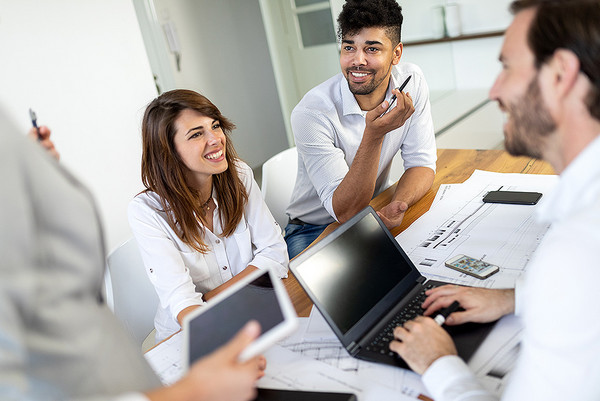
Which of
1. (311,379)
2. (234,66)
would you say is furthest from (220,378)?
(234,66)

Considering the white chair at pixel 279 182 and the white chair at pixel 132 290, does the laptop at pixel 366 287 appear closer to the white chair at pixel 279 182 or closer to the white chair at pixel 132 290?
the white chair at pixel 132 290

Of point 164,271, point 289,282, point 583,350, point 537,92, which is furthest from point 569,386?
point 164,271

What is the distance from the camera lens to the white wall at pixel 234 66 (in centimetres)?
397

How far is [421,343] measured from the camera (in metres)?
0.92

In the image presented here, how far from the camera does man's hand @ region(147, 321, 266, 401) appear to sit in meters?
0.57

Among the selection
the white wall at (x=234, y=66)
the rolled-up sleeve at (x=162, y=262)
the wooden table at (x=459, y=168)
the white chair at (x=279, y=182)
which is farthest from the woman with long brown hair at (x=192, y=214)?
the white wall at (x=234, y=66)

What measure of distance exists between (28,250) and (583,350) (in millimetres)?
664

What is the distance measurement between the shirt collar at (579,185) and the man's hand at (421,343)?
289 mm

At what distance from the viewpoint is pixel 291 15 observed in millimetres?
3713

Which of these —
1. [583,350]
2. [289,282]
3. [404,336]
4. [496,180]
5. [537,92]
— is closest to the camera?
[583,350]

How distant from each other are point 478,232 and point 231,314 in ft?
2.73

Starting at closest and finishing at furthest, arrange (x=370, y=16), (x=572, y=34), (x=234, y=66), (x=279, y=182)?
(x=572, y=34)
(x=370, y=16)
(x=279, y=182)
(x=234, y=66)

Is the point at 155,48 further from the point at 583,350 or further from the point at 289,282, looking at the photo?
the point at 583,350

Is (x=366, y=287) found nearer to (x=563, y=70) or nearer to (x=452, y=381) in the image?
(x=452, y=381)
